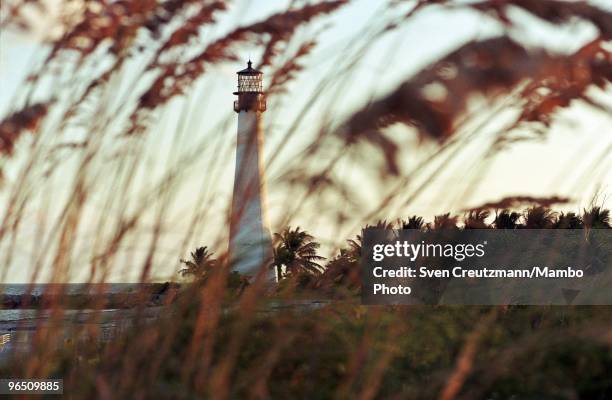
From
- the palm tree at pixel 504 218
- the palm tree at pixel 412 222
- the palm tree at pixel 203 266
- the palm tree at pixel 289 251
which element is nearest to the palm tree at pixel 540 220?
the palm tree at pixel 504 218

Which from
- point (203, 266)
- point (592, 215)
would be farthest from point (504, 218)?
point (203, 266)

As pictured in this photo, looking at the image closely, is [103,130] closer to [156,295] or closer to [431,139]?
[156,295]

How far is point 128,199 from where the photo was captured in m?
2.99

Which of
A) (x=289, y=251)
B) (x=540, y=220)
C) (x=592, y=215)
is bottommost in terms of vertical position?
(x=289, y=251)

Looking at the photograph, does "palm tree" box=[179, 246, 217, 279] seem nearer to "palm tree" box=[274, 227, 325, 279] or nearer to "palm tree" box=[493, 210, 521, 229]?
"palm tree" box=[274, 227, 325, 279]

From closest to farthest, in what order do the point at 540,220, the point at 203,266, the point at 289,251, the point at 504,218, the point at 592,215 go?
the point at 203,266 → the point at 592,215 → the point at 289,251 → the point at 540,220 → the point at 504,218

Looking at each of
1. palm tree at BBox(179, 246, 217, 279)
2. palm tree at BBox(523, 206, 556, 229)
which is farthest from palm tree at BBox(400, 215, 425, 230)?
palm tree at BBox(179, 246, 217, 279)

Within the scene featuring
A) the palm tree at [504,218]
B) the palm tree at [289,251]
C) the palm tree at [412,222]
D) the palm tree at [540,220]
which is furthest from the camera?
the palm tree at [540,220]

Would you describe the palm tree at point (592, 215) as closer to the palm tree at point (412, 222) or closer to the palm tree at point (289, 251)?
the palm tree at point (412, 222)

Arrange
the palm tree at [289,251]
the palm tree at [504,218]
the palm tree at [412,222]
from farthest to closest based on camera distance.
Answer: the palm tree at [504,218], the palm tree at [412,222], the palm tree at [289,251]

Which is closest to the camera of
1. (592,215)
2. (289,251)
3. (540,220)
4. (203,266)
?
(203,266)

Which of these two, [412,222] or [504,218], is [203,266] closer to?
[412,222]

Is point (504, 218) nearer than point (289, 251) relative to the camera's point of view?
No

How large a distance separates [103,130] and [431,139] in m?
1.13
